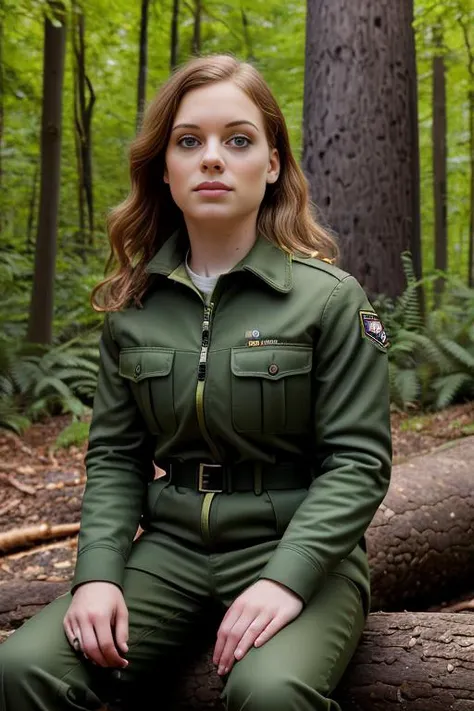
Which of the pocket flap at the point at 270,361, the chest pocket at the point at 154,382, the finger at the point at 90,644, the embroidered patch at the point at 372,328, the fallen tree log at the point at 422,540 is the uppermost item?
the embroidered patch at the point at 372,328

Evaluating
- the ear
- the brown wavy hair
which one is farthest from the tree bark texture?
the ear

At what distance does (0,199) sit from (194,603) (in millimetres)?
10342

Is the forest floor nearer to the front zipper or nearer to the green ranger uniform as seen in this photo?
the green ranger uniform

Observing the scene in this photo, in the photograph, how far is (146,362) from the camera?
2.08 m

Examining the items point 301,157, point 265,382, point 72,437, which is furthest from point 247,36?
point 265,382

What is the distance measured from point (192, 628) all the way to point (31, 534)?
2.10 meters

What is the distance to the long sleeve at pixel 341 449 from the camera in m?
1.79

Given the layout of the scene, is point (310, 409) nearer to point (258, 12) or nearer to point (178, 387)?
point (178, 387)

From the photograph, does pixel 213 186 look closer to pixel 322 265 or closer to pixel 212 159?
pixel 212 159

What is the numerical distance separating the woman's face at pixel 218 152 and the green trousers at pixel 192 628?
808mm

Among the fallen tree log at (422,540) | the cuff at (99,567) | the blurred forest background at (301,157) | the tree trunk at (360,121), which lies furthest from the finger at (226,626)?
the tree trunk at (360,121)

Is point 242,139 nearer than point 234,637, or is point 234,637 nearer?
point 234,637

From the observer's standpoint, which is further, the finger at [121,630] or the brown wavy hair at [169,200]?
the brown wavy hair at [169,200]

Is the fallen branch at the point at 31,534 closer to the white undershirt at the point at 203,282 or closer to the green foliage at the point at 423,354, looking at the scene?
the white undershirt at the point at 203,282
